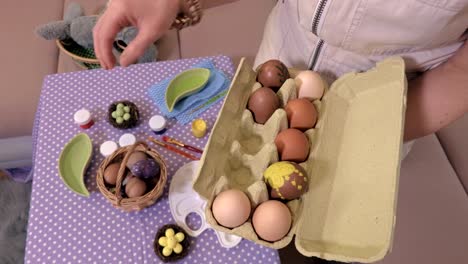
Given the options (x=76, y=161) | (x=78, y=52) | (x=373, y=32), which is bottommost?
(x=78, y=52)

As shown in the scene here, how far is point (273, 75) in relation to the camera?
79 cm

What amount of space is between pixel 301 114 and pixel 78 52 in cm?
91

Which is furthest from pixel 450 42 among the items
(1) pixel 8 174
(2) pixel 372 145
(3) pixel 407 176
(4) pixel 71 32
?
(1) pixel 8 174

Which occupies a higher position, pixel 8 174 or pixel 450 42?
pixel 450 42

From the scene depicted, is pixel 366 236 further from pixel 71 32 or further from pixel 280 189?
pixel 71 32

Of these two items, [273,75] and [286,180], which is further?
[273,75]

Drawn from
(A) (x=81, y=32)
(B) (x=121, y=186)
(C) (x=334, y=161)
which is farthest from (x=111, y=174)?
(A) (x=81, y=32)

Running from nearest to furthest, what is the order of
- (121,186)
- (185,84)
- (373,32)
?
(373,32)
(121,186)
(185,84)

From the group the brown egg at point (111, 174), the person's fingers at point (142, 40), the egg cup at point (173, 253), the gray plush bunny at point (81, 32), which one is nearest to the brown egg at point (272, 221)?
the egg cup at point (173, 253)

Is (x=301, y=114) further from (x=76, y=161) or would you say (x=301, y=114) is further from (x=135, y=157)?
(x=76, y=161)

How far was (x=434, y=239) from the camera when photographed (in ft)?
3.34

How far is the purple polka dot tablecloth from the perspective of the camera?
0.75 metres

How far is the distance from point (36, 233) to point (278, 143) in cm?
48

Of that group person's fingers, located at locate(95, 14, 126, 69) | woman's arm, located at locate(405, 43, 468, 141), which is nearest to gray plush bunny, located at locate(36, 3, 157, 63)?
person's fingers, located at locate(95, 14, 126, 69)
